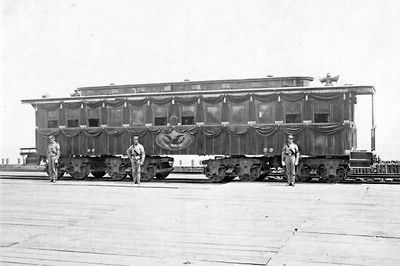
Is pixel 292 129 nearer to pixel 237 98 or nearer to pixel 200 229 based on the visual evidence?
pixel 237 98

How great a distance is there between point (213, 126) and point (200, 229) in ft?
38.4

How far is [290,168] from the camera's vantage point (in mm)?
16844

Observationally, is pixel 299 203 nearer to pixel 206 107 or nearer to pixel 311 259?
pixel 311 259

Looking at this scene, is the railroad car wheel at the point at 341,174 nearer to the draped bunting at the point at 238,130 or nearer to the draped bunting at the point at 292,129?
the draped bunting at the point at 292,129

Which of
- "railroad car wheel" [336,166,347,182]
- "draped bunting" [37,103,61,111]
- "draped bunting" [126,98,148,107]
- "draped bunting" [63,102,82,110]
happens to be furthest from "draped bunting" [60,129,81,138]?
"railroad car wheel" [336,166,347,182]

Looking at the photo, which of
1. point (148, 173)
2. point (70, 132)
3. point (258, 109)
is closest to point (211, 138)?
point (258, 109)

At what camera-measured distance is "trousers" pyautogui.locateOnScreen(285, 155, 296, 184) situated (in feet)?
54.7

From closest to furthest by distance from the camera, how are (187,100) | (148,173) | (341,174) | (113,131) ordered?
(341,174) < (187,100) < (148,173) < (113,131)

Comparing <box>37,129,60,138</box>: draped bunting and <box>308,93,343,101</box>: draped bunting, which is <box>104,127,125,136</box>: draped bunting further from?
<box>308,93,343,101</box>: draped bunting

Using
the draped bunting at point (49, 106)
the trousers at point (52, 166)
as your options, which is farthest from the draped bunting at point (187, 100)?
the draped bunting at point (49, 106)

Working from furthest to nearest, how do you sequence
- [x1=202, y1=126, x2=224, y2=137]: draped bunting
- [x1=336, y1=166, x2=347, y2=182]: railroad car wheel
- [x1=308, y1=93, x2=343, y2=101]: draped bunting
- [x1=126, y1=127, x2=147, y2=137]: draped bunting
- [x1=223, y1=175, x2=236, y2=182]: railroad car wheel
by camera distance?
[x1=126, y1=127, x2=147, y2=137]: draped bunting
[x1=223, y1=175, x2=236, y2=182]: railroad car wheel
[x1=202, y1=126, x2=224, y2=137]: draped bunting
[x1=308, y1=93, x2=343, y2=101]: draped bunting
[x1=336, y1=166, x2=347, y2=182]: railroad car wheel

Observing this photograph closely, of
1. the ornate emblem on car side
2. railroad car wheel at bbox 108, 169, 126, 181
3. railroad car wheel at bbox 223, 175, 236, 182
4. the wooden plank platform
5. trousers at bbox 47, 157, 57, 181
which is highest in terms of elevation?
the ornate emblem on car side

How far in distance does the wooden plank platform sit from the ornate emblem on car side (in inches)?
253

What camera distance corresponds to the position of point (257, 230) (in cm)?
805
